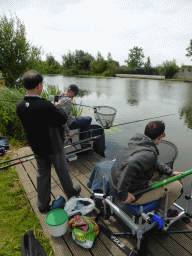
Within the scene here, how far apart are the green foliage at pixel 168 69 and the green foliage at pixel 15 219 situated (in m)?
38.8

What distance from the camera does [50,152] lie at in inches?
84.9

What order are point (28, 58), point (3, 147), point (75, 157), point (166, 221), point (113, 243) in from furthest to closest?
1. point (28, 58)
2. point (3, 147)
3. point (75, 157)
4. point (113, 243)
5. point (166, 221)

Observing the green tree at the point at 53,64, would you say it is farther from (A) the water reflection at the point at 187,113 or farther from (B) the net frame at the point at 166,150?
(B) the net frame at the point at 166,150

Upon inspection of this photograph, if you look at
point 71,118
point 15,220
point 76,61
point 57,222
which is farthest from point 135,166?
point 76,61

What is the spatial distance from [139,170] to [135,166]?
0.22ft

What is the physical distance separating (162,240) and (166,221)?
14.3 inches

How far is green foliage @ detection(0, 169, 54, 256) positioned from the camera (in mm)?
2031

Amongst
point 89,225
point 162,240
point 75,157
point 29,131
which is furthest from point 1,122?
point 162,240

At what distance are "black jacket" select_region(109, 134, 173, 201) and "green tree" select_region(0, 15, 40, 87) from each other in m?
9.83

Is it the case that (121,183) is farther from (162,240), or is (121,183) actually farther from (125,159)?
(162,240)

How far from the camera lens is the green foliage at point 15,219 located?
6.66 feet

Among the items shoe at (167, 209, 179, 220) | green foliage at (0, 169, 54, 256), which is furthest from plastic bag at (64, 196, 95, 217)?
A: shoe at (167, 209, 179, 220)

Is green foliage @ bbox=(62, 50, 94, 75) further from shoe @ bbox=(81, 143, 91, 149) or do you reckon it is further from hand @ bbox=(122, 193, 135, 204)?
hand @ bbox=(122, 193, 135, 204)

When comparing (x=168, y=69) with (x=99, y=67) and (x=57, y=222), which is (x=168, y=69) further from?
Answer: (x=57, y=222)
